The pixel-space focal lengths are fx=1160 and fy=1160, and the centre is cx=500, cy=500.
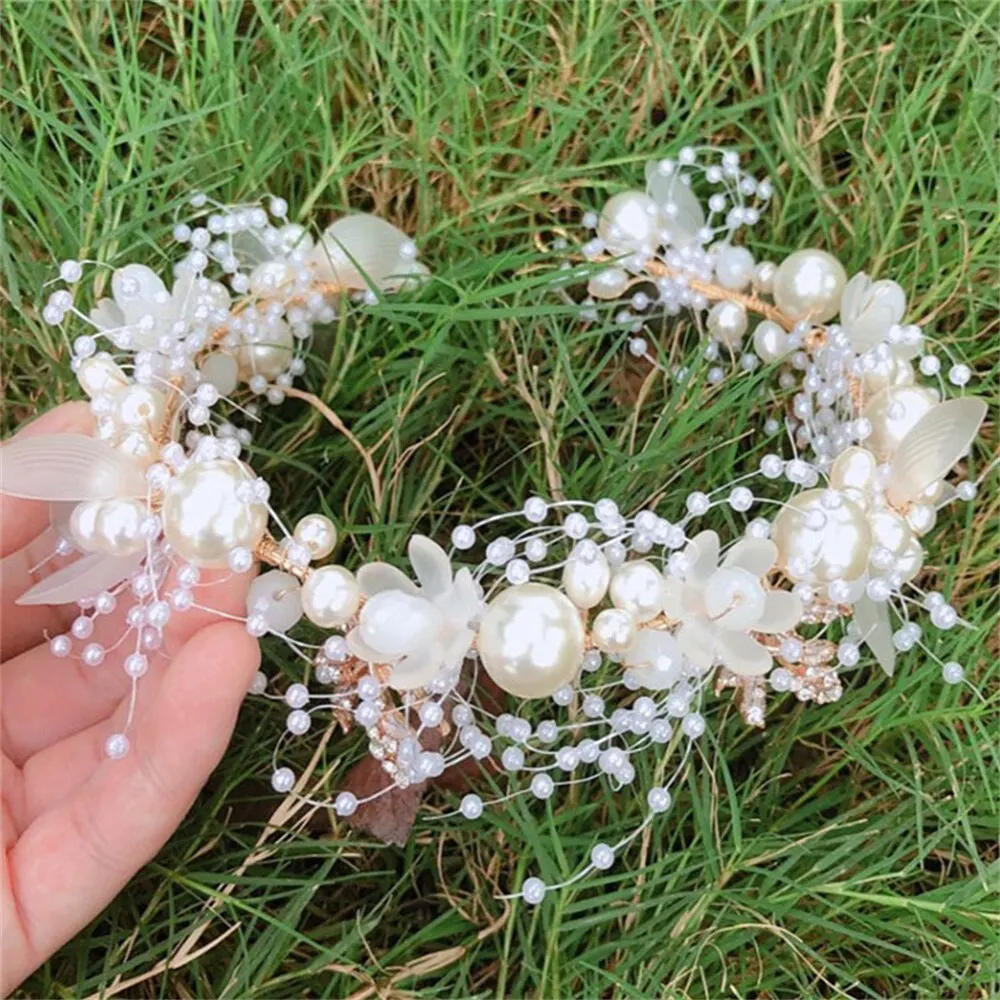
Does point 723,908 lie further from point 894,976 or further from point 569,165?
point 569,165

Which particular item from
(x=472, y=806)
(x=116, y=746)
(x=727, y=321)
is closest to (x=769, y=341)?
(x=727, y=321)

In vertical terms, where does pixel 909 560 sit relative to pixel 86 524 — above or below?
below

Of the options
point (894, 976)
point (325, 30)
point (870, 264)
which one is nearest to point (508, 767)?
point (894, 976)

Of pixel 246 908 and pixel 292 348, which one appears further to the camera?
pixel 292 348

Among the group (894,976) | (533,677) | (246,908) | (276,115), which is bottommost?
(894,976)

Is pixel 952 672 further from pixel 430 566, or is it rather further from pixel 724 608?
pixel 430 566

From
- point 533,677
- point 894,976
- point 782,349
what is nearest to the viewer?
point 533,677

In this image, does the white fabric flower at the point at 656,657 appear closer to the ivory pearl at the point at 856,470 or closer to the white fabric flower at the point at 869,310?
the ivory pearl at the point at 856,470
